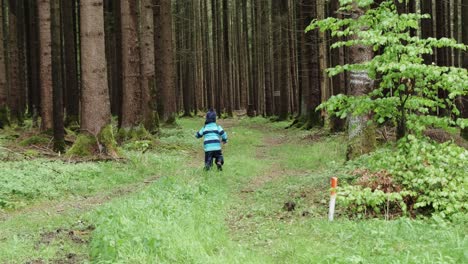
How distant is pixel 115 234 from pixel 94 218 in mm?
1705

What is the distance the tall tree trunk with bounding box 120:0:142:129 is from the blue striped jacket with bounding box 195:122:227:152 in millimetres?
5845

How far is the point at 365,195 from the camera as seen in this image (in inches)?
266

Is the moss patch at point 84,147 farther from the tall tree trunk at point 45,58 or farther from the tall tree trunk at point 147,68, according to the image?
the tall tree trunk at point 147,68

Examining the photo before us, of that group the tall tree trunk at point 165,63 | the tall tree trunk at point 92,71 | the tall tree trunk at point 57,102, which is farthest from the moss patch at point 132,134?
the tall tree trunk at point 165,63

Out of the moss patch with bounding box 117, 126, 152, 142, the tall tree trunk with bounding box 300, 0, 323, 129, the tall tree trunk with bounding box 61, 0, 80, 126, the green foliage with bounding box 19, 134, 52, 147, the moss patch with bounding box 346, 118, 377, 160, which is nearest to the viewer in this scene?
the moss patch with bounding box 346, 118, 377, 160

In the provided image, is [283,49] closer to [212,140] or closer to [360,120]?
[212,140]

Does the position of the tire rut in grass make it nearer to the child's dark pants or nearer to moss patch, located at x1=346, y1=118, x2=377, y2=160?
the child's dark pants

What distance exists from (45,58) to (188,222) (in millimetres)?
11854

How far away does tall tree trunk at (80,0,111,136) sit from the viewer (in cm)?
1269

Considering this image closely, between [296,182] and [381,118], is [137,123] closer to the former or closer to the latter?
[296,182]

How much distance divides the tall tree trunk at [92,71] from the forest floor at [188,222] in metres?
1.37

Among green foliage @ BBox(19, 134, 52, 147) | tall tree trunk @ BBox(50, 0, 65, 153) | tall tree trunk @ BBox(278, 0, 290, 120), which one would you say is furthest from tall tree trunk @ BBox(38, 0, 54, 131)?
tall tree trunk @ BBox(278, 0, 290, 120)

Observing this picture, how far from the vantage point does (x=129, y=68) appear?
55.6ft

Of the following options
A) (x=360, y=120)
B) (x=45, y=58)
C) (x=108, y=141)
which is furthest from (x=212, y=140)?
(x=45, y=58)
